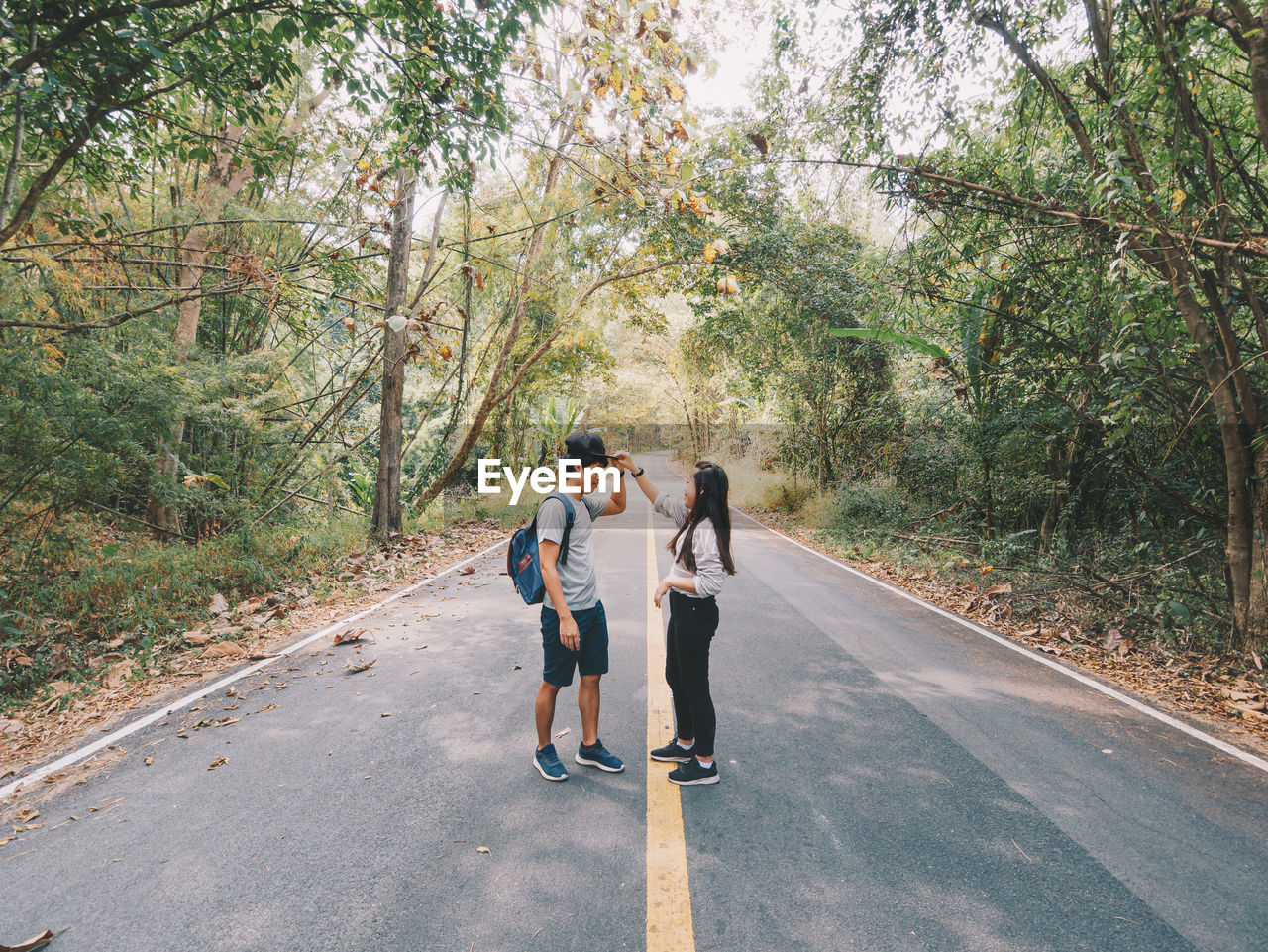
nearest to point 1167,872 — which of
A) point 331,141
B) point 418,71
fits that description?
point 418,71

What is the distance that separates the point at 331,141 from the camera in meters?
9.81

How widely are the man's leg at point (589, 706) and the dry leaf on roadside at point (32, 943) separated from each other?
2.27 meters

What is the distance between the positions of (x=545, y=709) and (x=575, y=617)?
53 cm

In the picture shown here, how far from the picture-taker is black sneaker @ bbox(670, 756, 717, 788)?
3219 mm

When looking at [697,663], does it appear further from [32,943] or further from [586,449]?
[32,943]

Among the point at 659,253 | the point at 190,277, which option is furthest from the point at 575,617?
the point at 659,253

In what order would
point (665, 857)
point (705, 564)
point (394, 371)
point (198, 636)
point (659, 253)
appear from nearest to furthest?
1. point (665, 857)
2. point (705, 564)
3. point (198, 636)
4. point (394, 371)
5. point (659, 253)

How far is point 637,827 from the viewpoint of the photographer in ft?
9.32

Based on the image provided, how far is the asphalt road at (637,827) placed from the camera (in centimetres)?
227

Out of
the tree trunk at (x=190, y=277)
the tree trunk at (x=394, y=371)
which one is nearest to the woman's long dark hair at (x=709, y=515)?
the tree trunk at (x=190, y=277)

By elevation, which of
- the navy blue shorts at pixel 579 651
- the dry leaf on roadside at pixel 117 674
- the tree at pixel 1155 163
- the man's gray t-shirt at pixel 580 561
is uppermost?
the tree at pixel 1155 163

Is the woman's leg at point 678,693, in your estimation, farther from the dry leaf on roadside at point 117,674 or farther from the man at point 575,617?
the dry leaf on roadside at point 117,674

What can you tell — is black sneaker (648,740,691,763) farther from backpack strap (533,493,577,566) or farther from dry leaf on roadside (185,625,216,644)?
dry leaf on roadside (185,625,216,644)

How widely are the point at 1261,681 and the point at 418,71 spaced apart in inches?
353
